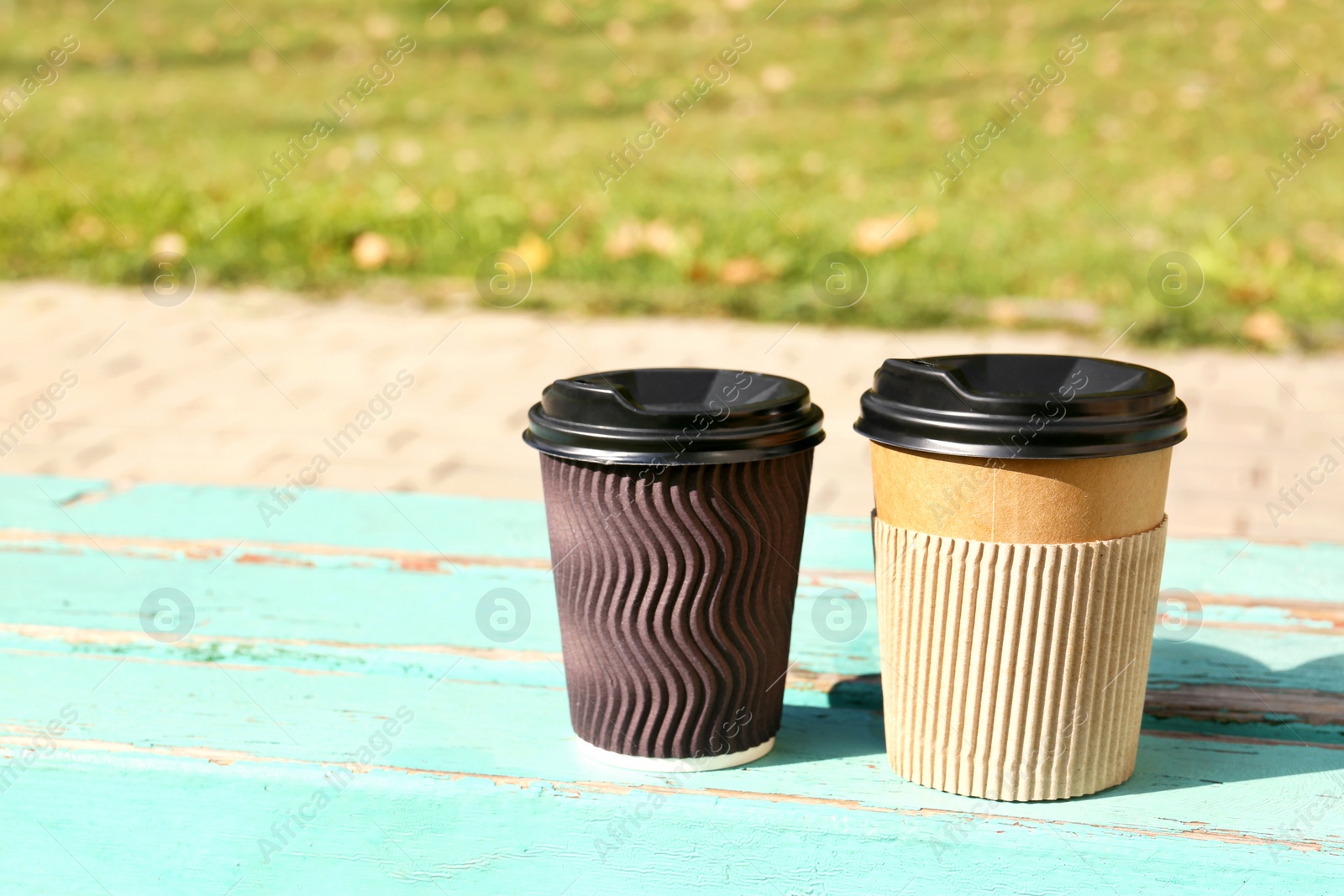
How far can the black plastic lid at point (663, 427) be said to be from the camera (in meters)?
1.38

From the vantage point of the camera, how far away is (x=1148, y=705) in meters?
1.68

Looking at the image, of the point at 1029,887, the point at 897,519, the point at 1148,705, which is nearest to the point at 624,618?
the point at 897,519

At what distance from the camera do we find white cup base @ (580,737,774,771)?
4.96 ft

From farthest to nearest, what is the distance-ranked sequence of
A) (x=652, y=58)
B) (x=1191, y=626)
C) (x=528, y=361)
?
(x=652, y=58), (x=528, y=361), (x=1191, y=626)

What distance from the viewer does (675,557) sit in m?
1.43

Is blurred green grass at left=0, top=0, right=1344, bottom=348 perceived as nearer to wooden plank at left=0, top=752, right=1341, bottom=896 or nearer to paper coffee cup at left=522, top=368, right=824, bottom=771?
paper coffee cup at left=522, top=368, right=824, bottom=771

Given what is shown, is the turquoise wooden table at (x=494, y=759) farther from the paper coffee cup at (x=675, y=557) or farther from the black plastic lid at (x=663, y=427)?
the black plastic lid at (x=663, y=427)

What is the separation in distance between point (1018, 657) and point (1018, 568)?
99 millimetres

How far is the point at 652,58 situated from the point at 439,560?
18.7 feet

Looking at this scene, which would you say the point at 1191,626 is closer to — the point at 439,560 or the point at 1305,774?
the point at 1305,774

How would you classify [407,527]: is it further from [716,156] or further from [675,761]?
[716,156]

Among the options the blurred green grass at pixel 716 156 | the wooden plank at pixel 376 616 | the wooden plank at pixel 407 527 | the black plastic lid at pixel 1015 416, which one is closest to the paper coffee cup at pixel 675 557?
the black plastic lid at pixel 1015 416

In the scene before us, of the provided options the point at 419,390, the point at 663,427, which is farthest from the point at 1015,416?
the point at 419,390

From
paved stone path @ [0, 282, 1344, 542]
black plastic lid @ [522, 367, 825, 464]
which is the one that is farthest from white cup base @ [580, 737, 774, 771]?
paved stone path @ [0, 282, 1344, 542]
